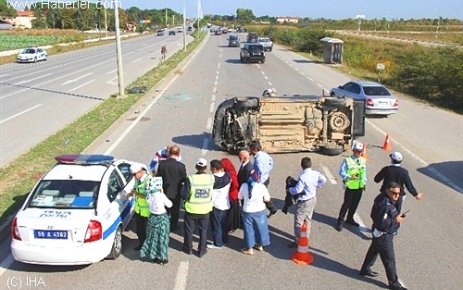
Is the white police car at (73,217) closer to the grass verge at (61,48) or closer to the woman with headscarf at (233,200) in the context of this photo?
the woman with headscarf at (233,200)

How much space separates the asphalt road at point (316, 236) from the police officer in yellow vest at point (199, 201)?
0.96 feet

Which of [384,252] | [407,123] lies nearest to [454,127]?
[407,123]

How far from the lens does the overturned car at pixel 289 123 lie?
40.3 feet

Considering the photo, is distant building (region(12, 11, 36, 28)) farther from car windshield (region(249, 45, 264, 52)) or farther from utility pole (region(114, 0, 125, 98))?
utility pole (region(114, 0, 125, 98))

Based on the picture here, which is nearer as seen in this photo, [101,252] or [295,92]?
[101,252]

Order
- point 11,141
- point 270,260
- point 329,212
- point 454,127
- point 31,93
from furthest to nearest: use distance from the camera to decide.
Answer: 1. point 31,93
2. point 454,127
3. point 11,141
4. point 329,212
5. point 270,260

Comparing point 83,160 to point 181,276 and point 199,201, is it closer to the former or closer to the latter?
point 199,201

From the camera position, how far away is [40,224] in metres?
6.23

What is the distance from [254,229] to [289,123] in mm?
5706

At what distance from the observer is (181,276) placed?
6617 mm

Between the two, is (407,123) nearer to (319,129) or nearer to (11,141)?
(319,129)

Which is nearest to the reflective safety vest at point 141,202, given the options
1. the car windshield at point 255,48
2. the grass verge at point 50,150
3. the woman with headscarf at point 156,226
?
the woman with headscarf at point 156,226

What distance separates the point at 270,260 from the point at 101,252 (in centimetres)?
257

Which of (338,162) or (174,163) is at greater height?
(174,163)
